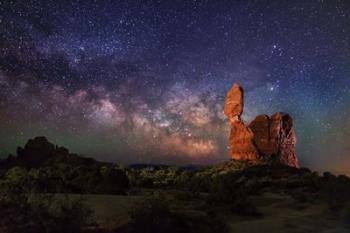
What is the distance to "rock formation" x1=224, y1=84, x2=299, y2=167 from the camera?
71.6m

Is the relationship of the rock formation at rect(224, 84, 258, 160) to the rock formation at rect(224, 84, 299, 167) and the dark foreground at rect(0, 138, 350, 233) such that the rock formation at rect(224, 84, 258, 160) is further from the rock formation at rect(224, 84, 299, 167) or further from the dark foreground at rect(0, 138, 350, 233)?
the dark foreground at rect(0, 138, 350, 233)

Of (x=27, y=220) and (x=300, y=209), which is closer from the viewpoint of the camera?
(x=27, y=220)

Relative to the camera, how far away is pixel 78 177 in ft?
96.7

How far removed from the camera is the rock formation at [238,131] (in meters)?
71.2

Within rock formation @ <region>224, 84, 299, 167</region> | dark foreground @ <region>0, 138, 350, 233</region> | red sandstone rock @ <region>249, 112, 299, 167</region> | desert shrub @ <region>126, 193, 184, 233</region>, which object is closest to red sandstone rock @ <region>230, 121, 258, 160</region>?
rock formation @ <region>224, 84, 299, 167</region>

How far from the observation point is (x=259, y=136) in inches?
2906

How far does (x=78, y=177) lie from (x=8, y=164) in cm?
2093

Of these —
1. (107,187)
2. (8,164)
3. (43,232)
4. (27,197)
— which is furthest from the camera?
(8,164)

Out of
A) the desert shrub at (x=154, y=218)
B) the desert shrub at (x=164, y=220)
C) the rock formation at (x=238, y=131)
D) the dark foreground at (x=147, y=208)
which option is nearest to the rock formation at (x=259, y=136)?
the rock formation at (x=238, y=131)

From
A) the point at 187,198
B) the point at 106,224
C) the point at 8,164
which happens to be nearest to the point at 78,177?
the point at 187,198

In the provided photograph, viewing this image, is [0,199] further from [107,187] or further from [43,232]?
[107,187]

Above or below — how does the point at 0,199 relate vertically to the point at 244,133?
below

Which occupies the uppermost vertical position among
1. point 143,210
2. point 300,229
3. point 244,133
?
point 244,133

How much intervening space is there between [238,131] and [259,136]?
410 centimetres
